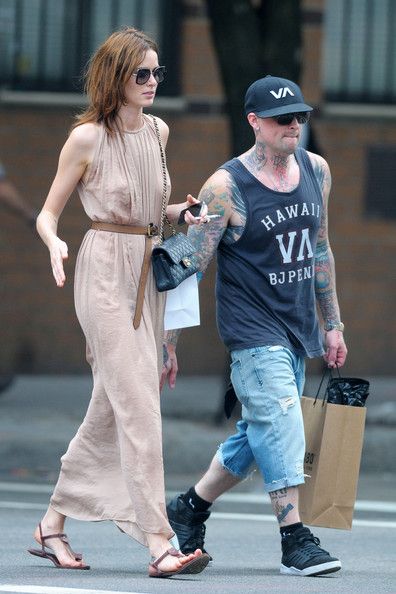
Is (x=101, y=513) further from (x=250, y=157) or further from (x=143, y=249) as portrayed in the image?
(x=250, y=157)

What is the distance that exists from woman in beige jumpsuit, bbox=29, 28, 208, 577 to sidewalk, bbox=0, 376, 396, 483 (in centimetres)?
379

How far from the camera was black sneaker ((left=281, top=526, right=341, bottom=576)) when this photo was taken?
5906 millimetres

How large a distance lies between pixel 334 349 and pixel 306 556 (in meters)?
0.86

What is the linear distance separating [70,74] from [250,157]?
776 cm

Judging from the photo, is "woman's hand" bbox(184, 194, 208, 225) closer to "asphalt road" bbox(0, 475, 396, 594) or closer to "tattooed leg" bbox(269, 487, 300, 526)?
"tattooed leg" bbox(269, 487, 300, 526)

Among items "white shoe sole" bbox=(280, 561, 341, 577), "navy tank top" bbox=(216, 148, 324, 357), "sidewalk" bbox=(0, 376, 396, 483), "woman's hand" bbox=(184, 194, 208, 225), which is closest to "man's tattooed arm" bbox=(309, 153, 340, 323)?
"navy tank top" bbox=(216, 148, 324, 357)

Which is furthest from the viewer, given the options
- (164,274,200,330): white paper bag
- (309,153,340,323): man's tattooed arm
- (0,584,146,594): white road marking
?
(309,153,340,323): man's tattooed arm

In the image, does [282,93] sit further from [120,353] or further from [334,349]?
[120,353]

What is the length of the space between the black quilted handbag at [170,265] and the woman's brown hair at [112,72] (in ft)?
1.54

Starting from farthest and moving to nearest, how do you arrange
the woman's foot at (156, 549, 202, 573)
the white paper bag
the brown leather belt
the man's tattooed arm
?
the man's tattooed arm < the white paper bag < the brown leather belt < the woman's foot at (156, 549, 202, 573)

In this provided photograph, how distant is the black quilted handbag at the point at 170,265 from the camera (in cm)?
577

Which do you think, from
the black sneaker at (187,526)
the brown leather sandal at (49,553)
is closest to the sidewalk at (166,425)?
the black sneaker at (187,526)

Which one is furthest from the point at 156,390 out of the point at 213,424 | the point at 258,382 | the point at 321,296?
the point at 213,424

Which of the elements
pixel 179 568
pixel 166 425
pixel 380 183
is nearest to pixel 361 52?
pixel 380 183
